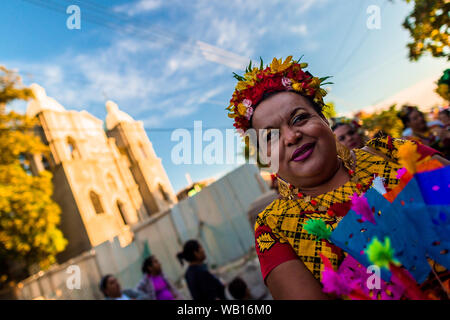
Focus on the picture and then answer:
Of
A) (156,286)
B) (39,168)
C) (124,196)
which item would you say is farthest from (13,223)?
(156,286)

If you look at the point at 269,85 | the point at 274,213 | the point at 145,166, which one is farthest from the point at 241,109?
the point at 145,166

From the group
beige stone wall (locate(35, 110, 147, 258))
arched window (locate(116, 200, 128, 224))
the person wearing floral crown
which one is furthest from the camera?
arched window (locate(116, 200, 128, 224))

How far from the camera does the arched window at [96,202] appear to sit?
21.3 m

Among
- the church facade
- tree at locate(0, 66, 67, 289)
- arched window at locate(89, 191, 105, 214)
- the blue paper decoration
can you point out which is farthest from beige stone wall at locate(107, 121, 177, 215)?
the blue paper decoration

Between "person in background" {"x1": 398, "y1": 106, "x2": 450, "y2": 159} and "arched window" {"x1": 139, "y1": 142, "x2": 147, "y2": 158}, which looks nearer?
"person in background" {"x1": 398, "y1": 106, "x2": 450, "y2": 159}

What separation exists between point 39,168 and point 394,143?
991 inches

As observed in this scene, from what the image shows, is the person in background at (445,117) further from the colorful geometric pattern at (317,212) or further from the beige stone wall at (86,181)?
the beige stone wall at (86,181)

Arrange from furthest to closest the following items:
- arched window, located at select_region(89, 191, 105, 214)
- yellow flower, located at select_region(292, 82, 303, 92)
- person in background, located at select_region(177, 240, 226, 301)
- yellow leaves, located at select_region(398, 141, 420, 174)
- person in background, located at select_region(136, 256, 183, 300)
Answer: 1. arched window, located at select_region(89, 191, 105, 214)
2. person in background, located at select_region(136, 256, 183, 300)
3. person in background, located at select_region(177, 240, 226, 301)
4. yellow flower, located at select_region(292, 82, 303, 92)
5. yellow leaves, located at select_region(398, 141, 420, 174)

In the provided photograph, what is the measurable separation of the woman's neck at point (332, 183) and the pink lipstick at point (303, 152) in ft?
0.54

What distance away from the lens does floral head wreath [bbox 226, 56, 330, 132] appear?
1304 mm

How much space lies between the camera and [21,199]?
14.7 metres

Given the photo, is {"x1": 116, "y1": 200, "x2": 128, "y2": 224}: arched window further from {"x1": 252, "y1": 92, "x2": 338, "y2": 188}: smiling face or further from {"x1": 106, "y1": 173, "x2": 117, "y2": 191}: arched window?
{"x1": 252, "y1": 92, "x2": 338, "y2": 188}: smiling face

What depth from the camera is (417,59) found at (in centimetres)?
502
